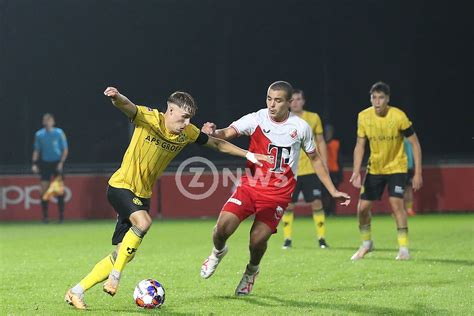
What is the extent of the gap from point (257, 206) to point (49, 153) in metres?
13.5

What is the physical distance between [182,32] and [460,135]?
7.68 m

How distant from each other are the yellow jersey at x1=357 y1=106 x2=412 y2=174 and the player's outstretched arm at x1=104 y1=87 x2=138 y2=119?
5.06 m

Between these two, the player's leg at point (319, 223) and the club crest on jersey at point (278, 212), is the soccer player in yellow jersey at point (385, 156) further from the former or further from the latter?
the club crest on jersey at point (278, 212)

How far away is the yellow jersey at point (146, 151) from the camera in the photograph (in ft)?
28.6

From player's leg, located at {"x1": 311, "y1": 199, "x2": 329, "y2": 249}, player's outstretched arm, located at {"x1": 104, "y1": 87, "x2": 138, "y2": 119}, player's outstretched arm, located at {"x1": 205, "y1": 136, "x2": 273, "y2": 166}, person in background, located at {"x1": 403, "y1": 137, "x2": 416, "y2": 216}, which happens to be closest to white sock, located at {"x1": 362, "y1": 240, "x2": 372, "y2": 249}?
player's leg, located at {"x1": 311, "y1": 199, "x2": 329, "y2": 249}

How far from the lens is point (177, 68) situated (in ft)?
86.9

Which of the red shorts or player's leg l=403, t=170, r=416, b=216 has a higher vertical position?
the red shorts

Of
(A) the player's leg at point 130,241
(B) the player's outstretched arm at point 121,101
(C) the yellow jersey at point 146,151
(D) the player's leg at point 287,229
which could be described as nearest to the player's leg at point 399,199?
(D) the player's leg at point 287,229

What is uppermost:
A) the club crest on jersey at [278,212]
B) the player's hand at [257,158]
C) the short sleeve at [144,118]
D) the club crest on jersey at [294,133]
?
the short sleeve at [144,118]

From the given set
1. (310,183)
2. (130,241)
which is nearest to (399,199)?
(310,183)

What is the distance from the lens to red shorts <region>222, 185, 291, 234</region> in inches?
368

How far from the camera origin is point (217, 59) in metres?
26.1

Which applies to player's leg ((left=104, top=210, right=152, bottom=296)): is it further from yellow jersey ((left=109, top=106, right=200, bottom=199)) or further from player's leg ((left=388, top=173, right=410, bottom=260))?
player's leg ((left=388, top=173, right=410, bottom=260))

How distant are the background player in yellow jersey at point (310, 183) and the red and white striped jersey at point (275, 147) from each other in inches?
191
